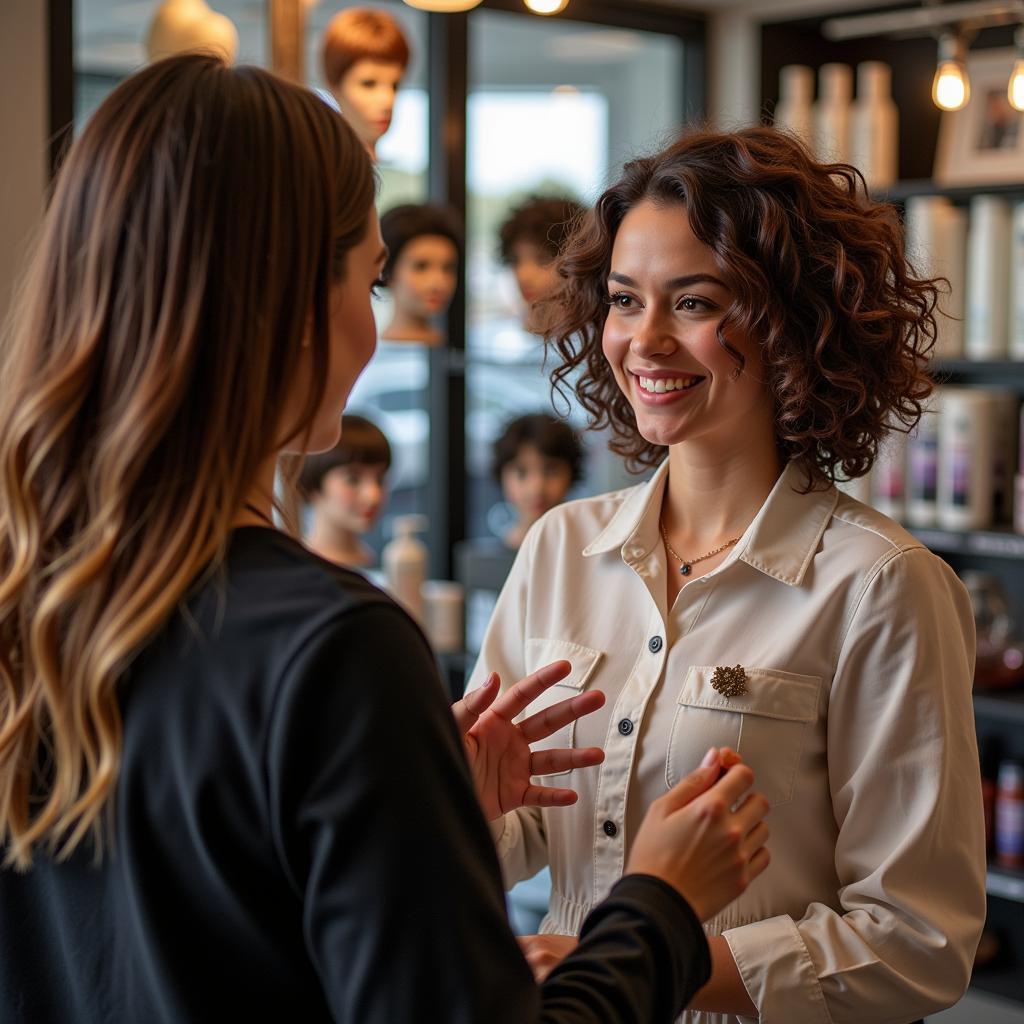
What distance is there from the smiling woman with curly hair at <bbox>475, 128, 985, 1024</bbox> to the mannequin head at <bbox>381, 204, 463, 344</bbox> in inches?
58.8

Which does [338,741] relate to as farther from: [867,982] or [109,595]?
[867,982]

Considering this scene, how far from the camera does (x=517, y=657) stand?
163 centimetres

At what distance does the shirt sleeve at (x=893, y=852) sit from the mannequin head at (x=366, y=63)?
186 cm

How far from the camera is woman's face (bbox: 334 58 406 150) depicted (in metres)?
2.81

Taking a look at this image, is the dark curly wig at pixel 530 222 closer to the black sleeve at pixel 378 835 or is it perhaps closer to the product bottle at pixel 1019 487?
the product bottle at pixel 1019 487

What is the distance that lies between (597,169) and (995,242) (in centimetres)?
127

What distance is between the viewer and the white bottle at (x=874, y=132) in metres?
3.22

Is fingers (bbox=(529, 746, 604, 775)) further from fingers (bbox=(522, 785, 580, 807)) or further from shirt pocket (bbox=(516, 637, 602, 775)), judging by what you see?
shirt pocket (bbox=(516, 637, 602, 775))

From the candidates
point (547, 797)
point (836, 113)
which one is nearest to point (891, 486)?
point (836, 113)

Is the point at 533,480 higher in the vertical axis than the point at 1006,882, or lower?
higher

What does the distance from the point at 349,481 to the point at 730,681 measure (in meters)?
1.79

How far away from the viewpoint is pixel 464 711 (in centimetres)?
130

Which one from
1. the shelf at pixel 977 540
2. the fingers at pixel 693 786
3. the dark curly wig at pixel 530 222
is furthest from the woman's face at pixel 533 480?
the fingers at pixel 693 786

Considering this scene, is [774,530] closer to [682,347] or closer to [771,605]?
[771,605]
